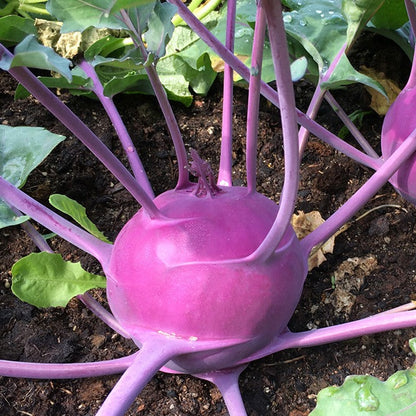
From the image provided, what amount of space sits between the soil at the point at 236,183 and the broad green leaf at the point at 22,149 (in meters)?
0.16

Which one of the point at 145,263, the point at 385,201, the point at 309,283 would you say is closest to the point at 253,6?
the point at 385,201

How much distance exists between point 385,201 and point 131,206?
56 centimetres

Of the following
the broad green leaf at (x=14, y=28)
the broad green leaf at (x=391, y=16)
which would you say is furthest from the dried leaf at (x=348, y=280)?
the broad green leaf at (x=14, y=28)

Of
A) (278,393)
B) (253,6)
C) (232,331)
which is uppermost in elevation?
(253,6)

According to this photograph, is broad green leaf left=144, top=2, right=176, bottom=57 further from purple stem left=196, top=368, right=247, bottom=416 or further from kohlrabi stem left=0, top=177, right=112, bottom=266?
purple stem left=196, top=368, right=247, bottom=416

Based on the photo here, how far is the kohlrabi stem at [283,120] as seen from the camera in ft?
1.54

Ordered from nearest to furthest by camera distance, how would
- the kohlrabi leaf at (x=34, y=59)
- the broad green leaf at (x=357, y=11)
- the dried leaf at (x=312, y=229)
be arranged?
1. the kohlrabi leaf at (x=34, y=59)
2. the broad green leaf at (x=357, y=11)
3. the dried leaf at (x=312, y=229)

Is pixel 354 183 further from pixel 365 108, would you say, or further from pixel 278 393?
pixel 278 393

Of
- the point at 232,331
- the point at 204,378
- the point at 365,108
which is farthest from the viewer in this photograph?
the point at 365,108

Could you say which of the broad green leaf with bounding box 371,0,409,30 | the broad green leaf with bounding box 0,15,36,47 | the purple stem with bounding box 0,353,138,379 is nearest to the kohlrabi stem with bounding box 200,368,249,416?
the purple stem with bounding box 0,353,138,379

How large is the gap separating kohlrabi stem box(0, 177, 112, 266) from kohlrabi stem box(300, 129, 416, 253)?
32 cm

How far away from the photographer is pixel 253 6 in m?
1.25

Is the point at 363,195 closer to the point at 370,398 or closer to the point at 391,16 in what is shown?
the point at 370,398

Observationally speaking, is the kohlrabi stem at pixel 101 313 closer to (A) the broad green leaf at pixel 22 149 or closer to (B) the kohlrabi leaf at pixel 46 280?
(B) the kohlrabi leaf at pixel 46 280
